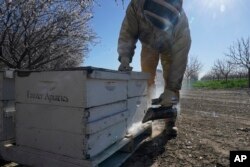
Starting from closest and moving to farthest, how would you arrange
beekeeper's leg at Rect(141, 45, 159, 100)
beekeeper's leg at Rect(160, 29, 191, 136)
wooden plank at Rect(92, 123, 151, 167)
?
wooden plank at Rect(92, 123, 151, 167)
beekeeper's leg at Rect(160, 29, 191, 136)
beekeeper's leg at Rect(141, 45, 159, 100)

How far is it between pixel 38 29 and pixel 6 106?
262 inches

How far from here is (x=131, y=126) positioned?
3.26 meters

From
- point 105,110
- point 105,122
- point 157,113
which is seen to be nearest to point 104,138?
point 105,122

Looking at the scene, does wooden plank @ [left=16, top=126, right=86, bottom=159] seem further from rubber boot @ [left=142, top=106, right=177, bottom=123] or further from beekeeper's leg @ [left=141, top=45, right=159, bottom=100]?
beekeeper's leg @ [left=141, top=45, right=159, bottom=100]

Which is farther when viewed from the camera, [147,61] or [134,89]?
[147,61]

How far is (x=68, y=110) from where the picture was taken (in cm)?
225

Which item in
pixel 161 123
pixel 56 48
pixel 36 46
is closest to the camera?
pixel 161 123

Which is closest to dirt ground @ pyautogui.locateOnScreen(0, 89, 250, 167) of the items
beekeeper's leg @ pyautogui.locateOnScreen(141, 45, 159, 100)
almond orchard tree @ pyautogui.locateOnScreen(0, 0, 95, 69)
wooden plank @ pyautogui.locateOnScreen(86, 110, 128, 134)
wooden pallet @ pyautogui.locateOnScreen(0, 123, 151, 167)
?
wooden pallet @ pyautogui.locateOnScreen(0, 123, 151, 167)

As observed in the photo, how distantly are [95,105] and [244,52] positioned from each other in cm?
3151

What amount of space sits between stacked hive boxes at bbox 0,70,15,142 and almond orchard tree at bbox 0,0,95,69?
421cm

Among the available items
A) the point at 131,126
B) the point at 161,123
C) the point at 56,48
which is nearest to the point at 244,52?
the point at 56,48

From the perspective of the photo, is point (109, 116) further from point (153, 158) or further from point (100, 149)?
point (153, 158)

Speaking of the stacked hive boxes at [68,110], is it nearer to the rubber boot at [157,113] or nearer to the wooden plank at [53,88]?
the wooden plank at [53,88]

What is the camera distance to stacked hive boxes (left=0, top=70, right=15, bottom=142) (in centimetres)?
267
